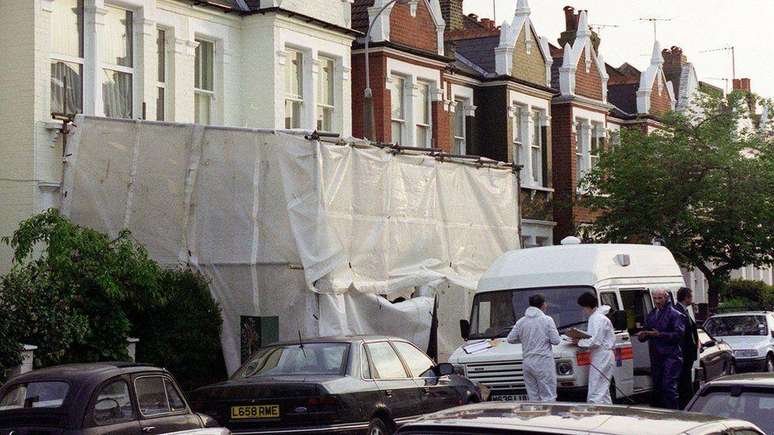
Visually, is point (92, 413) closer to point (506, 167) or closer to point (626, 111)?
point (506, 167)

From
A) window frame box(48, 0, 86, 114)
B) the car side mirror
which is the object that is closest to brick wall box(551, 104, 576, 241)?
window frame box(48, 0, 86, 114)

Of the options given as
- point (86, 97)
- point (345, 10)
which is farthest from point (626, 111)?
point (86, 97)

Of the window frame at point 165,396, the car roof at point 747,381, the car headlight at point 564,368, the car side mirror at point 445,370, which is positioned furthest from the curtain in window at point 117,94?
the car roof at point 747,381

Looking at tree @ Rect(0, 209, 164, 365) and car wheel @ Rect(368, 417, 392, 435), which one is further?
tree @ Rect(0, 209, 164, 365)

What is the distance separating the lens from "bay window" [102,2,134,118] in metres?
22.5

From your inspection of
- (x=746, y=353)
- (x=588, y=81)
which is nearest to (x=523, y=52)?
(x=588, y=81)

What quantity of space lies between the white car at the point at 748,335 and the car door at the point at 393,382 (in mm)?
13914

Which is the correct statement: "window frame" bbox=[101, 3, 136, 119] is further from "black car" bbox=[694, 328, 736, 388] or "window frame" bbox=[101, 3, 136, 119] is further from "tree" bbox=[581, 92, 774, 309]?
"tree" bbox=[581, 92, 774, 309]

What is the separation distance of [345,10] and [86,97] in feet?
26.7

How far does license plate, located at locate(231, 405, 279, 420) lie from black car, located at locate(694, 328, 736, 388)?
27.9ft

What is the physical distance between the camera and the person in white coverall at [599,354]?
15.1 meters

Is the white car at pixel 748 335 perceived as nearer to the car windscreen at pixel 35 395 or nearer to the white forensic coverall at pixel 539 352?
the white forensic coverall at pixel 539 352

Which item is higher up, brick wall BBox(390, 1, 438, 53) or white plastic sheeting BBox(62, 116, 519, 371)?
brick wall BBox(390, 1, 438, 53)

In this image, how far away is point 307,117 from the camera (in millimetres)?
26844
